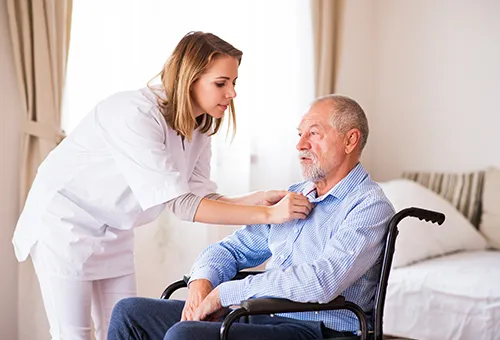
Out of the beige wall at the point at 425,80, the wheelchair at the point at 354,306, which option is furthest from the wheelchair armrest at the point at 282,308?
the beige wall at the point at 425,80

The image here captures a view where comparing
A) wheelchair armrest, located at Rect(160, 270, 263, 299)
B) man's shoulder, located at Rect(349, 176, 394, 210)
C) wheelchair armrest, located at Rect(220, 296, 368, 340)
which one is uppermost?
man's shoulder, located at Rect(349, 176, 394, 210)

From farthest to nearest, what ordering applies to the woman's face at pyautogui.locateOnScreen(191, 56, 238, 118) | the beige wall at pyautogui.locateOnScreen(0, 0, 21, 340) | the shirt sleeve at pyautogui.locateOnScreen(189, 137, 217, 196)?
the beige wall at pyautogui.locateOnScreen(0, 0, 21, 340) → the shirt sleeve at pyautogui.locateOnScreen(189, 137, 217, 196) → the woman's face at pyautogui.locateOnScreen(191, 56, 238, 118)

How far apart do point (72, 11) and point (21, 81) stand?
39 centimetres

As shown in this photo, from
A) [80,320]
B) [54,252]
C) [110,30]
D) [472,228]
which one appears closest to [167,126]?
[54,252]

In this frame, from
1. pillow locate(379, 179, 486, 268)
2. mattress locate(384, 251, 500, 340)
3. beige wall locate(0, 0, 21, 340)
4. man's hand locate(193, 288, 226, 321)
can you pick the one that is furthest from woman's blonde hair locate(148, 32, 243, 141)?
pillow locate(379, 179, 486, 268)

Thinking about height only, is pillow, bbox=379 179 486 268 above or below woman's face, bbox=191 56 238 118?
below

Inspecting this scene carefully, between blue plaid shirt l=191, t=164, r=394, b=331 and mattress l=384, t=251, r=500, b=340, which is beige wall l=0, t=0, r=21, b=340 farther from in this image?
mattress l=384, t=251, r=500, b=340

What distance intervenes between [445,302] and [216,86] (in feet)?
5.07

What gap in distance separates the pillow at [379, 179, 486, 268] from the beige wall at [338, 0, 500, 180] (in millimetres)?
450

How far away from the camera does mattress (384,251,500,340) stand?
9.87 ft

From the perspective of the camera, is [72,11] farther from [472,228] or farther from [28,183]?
[472,228]

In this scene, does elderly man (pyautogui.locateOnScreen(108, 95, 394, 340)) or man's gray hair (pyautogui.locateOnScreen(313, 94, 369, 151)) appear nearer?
elderly man (pyautogui.locateOnScreen(108, 95, 394, 340))

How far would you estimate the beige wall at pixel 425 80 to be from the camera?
411cm

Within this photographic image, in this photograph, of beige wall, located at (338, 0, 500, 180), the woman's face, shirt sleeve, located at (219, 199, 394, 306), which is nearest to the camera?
shirt sleeve, located at (219, 199, 394, 306)
